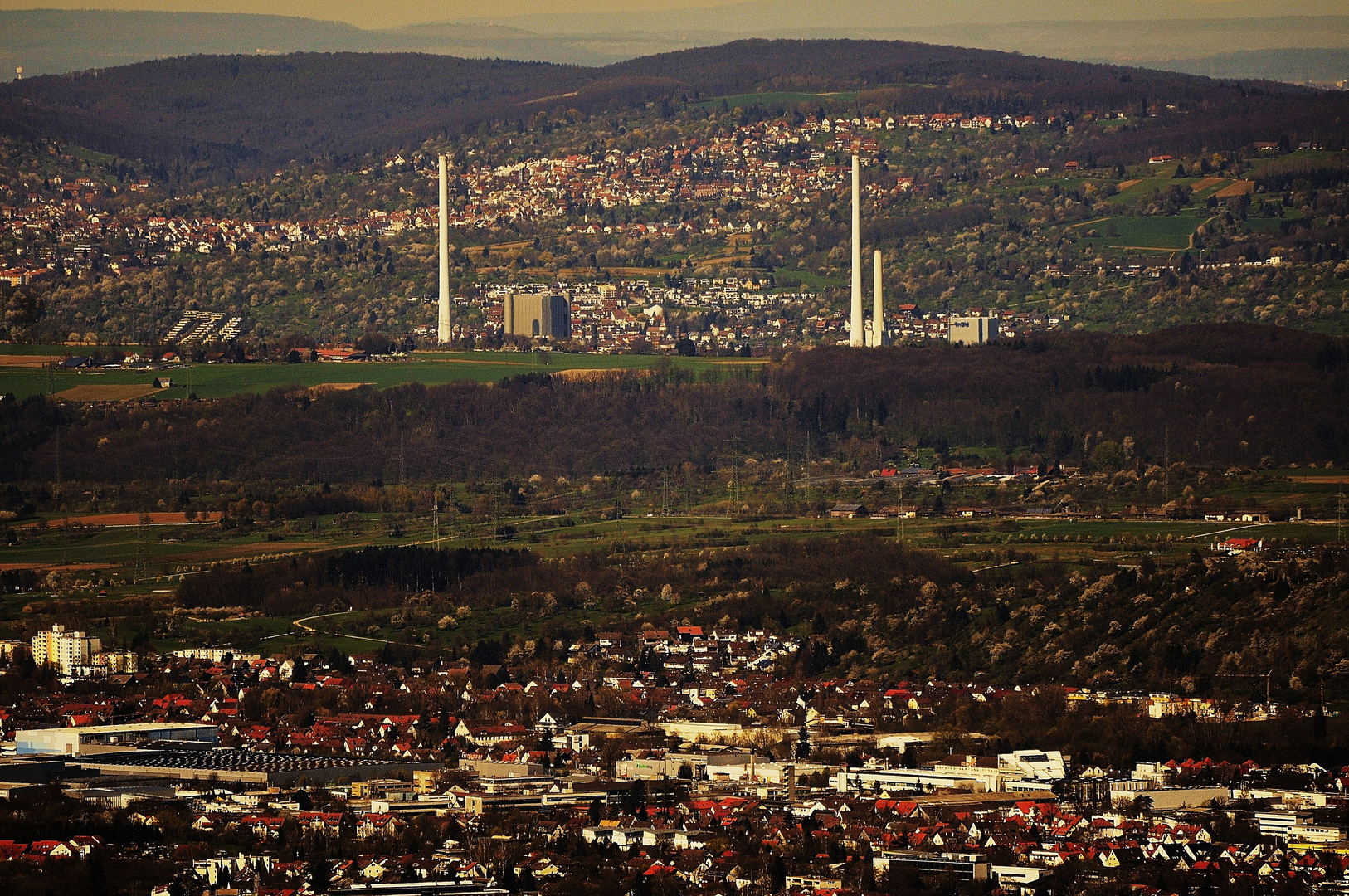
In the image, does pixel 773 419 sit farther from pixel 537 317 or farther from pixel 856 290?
pixel 537 317

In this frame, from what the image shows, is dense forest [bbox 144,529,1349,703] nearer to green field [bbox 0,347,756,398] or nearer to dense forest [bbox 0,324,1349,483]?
dense forest [bbox 0,324,1349,483]

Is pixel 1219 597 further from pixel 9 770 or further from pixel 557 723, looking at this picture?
pixel 9 770

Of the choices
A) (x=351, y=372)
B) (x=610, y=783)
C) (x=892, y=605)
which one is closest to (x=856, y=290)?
(x=351, y=372)

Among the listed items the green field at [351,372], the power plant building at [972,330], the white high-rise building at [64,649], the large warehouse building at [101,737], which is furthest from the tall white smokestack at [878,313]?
the large warehouse building at [101,737]

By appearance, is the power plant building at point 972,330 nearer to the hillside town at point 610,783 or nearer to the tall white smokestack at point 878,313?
the tall white smokestack at point 878,313

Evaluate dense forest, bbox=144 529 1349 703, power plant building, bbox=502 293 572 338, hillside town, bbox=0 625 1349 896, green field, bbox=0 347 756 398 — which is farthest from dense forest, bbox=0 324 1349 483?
hillside town, bbox=0 625 1349 896

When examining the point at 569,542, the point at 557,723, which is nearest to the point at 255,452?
the point at 569,542
